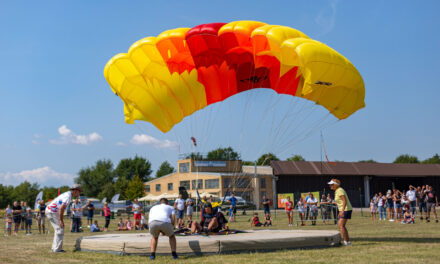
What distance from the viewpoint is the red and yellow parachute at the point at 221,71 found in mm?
10211

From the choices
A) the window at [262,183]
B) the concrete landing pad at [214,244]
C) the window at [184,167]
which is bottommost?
the concrete landing pad at [214,244]

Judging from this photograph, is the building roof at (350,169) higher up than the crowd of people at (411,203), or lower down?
higher up

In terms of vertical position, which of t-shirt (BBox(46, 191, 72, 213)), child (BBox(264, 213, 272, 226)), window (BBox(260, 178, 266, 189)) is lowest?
child (BBox(264, 213, 272, 226))

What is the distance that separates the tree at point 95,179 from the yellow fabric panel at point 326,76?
8238 cm

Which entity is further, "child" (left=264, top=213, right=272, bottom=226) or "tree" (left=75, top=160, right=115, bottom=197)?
"tree" (left=75, top=160, right=115, bottom=197)

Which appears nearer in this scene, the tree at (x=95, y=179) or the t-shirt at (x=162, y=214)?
the t-shirt at (x=162, y=214)

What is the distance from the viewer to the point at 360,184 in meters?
53.4

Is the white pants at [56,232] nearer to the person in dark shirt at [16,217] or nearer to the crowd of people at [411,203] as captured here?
the person in dark shirt at [16,217]

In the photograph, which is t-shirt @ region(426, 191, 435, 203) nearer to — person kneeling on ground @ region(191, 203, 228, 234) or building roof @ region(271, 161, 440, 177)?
person kneeling on ground @ region(191, 203, 228, 234)

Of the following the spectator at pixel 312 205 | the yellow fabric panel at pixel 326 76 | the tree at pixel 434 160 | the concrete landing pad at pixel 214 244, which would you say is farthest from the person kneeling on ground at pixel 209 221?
the tree at pixel 434 160

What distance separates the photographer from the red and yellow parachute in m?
10.2

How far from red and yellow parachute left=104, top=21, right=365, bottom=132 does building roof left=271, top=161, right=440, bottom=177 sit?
38293 mm

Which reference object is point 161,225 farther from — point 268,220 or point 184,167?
point 184,167

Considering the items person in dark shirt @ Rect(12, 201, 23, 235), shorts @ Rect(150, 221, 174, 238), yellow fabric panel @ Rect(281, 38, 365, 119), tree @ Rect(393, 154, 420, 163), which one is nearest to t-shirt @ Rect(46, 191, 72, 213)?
shorts @ Rect(150, 221, 174, 238)
